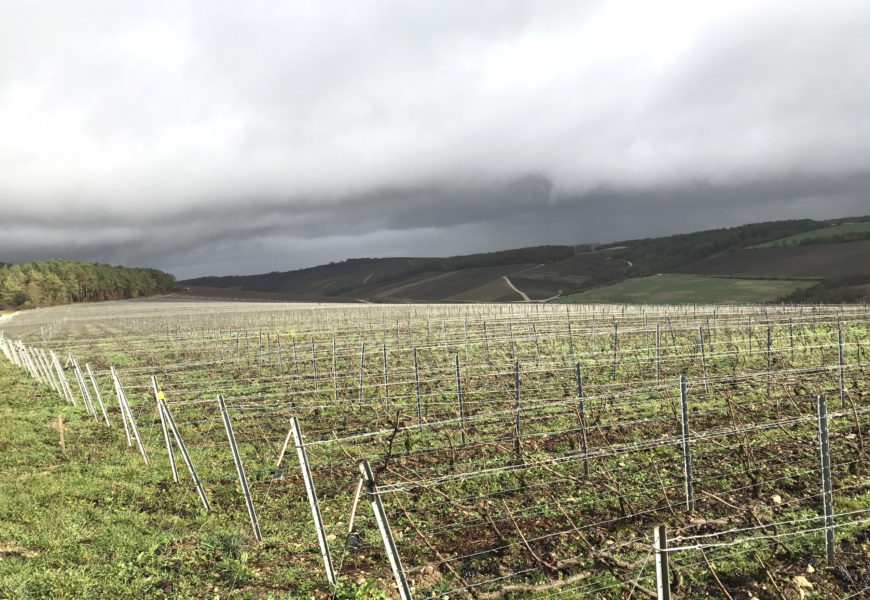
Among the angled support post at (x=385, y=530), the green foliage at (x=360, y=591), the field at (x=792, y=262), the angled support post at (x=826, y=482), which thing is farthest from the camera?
the field at (x=792, y=262)

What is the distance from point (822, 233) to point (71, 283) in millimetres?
160884

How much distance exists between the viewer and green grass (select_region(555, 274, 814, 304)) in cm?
7100

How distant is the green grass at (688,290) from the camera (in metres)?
71.0

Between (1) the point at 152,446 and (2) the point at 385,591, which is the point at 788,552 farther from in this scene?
(1) the point at 152,446

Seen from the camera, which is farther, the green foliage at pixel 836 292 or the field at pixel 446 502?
the green foliage at pixel 836 292

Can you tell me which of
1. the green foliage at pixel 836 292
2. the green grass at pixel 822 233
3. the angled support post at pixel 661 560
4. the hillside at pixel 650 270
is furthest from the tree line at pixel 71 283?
the green grass at pixel 822 233

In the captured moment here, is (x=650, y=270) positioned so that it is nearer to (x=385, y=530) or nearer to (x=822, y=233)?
(x=822, y=233)

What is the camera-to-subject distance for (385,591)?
207 inches

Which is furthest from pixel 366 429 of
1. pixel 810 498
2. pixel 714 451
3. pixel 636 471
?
pixel 810 498

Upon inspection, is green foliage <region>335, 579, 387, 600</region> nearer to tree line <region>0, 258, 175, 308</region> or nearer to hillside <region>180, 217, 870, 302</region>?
hillside <region>180, 217, 870, 302</region>

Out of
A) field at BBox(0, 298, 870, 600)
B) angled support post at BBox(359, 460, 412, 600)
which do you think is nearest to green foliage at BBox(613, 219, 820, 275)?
field at BBox(0, 298, 870, 600)

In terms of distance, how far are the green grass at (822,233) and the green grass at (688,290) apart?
960 inches

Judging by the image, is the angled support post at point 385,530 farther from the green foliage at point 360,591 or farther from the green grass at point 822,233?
the green grass at point 822,233

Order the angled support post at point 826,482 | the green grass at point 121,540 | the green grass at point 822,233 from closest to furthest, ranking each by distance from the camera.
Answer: the angled support post at point 826,482
the green grass at point 121,540
the green grass at point 822,233
